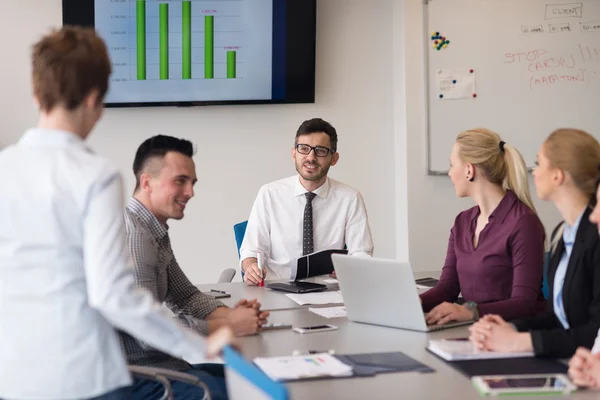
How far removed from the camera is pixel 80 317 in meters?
1.43

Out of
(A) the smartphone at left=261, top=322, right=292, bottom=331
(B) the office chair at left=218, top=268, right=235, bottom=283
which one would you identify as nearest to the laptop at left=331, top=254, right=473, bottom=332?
(A) the smartphone at left=261, top=322, right=292, bottom=331

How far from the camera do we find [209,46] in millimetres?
4676

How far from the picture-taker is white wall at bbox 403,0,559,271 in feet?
15.7

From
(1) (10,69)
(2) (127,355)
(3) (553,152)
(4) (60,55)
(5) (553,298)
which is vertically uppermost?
(1) (10,69)

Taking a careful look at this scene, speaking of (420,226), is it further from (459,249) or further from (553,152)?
(553,152)

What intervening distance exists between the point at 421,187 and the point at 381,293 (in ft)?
8.42

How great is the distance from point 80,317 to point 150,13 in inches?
138

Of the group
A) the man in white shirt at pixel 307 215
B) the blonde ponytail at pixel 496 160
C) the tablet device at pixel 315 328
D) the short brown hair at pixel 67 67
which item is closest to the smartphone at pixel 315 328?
the tablet device at pixel 315 328

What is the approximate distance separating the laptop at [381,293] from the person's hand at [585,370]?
605mm

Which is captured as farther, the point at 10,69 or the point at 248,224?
the point at 10,69

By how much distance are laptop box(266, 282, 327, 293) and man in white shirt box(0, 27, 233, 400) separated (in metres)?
1.66

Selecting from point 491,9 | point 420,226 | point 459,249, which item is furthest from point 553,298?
point 491,9

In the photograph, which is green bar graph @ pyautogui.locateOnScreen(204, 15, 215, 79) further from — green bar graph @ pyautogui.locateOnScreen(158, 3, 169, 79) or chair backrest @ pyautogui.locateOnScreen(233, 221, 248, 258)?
chair backrest @ pyautogui.locateOnScreen(233, 221, 248, 258)

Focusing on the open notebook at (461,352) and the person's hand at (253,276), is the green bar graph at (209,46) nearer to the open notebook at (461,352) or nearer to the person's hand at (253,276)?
the person's hand at (253,276)
